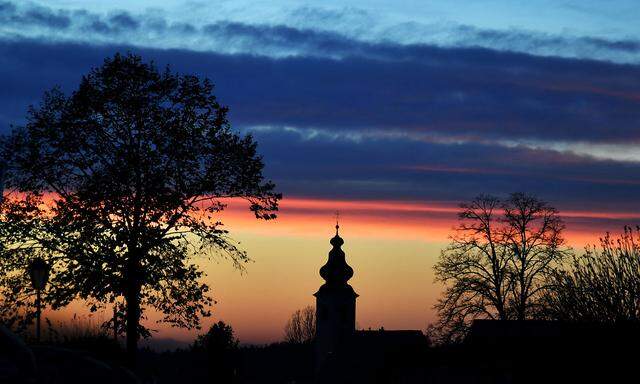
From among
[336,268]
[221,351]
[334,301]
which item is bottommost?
[221,351]

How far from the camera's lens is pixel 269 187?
124 ft

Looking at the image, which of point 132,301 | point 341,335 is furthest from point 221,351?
point 341,335

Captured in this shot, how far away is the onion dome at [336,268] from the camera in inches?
3612

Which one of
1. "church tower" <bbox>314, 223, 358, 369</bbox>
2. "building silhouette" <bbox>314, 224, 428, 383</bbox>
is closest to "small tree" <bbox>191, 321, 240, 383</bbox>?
"building silhouette" <bbox>314, 224, 428, 383</bbox>

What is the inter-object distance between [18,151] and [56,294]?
5.75 metres

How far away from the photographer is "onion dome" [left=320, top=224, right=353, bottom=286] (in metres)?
91.8

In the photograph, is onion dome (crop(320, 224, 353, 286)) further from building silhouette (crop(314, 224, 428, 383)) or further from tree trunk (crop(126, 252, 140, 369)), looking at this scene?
tree trunk (crop(126, 252, 140, 369))

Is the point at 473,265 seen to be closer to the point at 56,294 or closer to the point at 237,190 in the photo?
the point at 237,190

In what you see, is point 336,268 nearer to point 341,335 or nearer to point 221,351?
point 341,335

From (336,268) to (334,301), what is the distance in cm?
324

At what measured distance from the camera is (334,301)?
91.6 metres

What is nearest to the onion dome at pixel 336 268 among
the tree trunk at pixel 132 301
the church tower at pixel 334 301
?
the church tower at pixel 334 301

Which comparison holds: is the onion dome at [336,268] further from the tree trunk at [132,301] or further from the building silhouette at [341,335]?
the tree trunk at [132,301]

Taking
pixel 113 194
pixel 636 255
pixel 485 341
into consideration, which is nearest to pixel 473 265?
pixel 636 255
